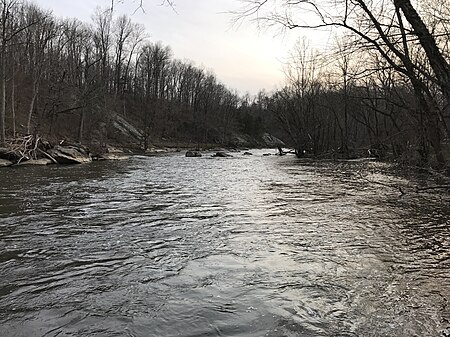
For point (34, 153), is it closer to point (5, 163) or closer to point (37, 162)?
point (37, 162)

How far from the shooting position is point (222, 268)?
628 centimetres

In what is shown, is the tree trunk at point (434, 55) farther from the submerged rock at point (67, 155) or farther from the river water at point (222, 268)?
the submerged rock at point (67, 155)

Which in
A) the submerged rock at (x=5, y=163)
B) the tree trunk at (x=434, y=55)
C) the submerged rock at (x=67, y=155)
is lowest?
the submerged rock at (x=5, y=163)

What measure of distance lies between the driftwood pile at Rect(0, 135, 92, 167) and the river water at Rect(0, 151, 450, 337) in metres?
14.3

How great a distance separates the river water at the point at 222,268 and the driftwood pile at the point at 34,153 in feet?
47.0

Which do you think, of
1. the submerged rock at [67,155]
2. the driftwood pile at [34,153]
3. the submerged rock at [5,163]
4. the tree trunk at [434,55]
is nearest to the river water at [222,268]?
the tree trunk at [434,55]

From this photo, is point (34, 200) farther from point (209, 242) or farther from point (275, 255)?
point (275, 255)

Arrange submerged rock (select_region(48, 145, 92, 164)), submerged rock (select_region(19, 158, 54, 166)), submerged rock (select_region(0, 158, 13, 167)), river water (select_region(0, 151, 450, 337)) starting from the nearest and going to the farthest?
river water (select_region(0, 151, 450, 337))
submerged rock (select_region(0, 158, 13, 167))
submerged rock (select_region(19, 158, 54, 166))
submerged rock (select_region(48, 145, 92, 164))

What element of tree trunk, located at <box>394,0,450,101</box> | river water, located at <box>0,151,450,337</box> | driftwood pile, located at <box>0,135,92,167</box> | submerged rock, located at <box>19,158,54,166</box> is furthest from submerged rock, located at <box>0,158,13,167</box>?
tree trunk, located at <box>394,0,450,101</box>

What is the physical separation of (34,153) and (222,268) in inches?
950

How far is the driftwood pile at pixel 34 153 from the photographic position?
24875 mm

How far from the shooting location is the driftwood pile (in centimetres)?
2488

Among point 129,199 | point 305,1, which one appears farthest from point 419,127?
point 129,199

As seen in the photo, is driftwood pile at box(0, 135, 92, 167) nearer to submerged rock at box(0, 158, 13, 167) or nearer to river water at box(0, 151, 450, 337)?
submerged rock at box(0, 158, 13, 167)
